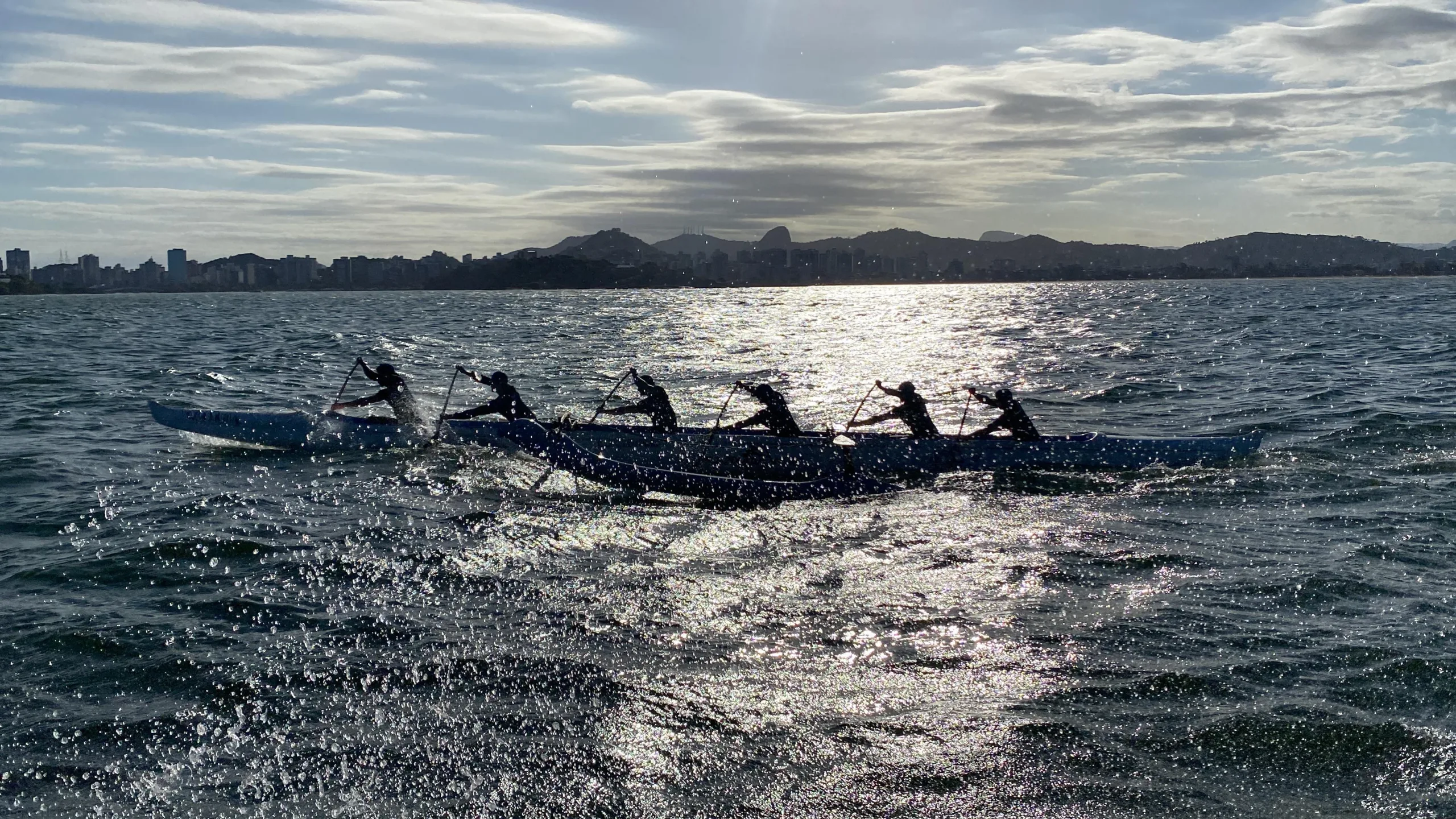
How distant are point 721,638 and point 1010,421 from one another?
9.40 m

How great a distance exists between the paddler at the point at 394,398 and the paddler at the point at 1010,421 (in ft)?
35.1

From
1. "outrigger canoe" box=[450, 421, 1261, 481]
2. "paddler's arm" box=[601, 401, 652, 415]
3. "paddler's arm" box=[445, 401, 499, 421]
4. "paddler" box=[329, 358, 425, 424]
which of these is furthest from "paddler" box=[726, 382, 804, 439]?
"paddler" box=[329, 358, 425, 424]

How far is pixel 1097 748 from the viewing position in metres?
7.27

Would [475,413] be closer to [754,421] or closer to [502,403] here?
A: [502,403]

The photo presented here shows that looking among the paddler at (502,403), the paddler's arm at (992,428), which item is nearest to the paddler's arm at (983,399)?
the paddler's arm at (992,428)

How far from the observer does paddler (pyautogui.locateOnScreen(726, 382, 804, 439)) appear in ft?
54.8

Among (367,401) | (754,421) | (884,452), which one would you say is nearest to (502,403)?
(367,401)

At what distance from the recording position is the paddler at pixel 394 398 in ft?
63.4

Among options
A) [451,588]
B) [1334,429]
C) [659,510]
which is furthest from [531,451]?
[1334,429]

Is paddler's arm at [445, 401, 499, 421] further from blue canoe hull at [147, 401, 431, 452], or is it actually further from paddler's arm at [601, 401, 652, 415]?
paddler's arm at [601, 401, 652, 415]

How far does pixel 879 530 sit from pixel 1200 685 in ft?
17.6

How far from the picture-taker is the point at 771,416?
16891mm

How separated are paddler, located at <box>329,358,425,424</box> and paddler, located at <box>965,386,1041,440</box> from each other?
1069 centimetres

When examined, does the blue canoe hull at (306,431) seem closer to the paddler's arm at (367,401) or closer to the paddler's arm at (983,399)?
the paddler's arm at (367,401)
